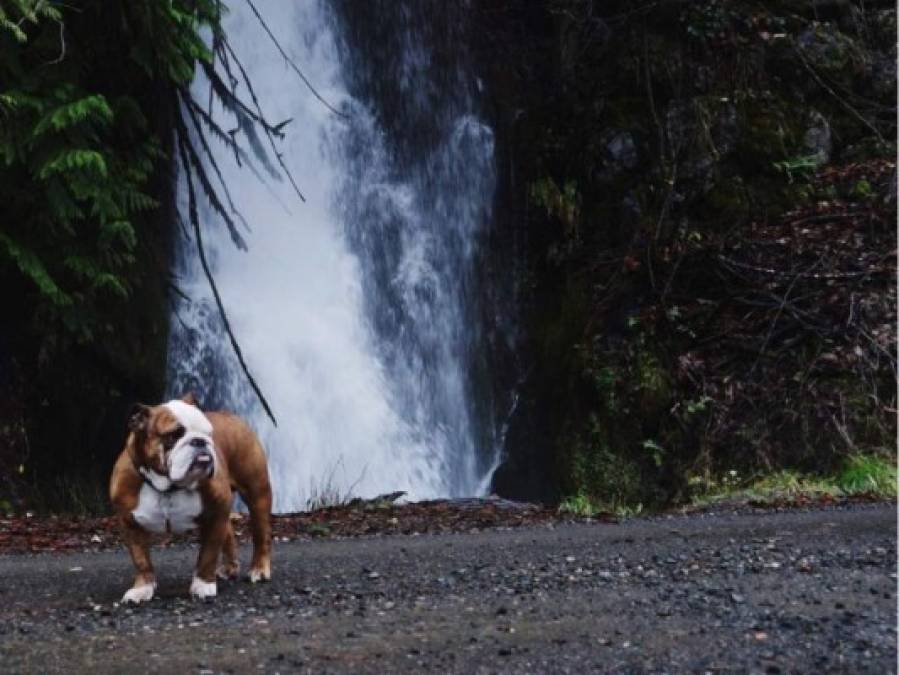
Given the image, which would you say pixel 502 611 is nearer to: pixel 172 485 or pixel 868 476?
pixel 172 485

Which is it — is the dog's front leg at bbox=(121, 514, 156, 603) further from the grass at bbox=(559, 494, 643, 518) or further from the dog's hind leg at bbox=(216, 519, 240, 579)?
the grass at bbox=(559, 494, 643, 518)

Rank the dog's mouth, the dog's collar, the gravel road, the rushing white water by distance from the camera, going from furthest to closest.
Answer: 1. the rushing white water
2. the dog's collar
3. the dog's mouth
4. the gravel road

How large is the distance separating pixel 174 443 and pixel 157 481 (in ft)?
0.82

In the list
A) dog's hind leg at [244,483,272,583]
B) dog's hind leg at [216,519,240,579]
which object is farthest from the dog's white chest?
dog's hind leg at [216,519,240,579]

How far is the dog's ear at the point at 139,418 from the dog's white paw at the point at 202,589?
871 millimetres

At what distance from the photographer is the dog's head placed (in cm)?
559

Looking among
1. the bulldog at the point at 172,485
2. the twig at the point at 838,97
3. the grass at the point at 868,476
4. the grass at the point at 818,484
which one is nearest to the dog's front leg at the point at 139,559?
the bulldog at the point at 172,485

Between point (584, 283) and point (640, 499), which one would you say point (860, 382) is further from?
point (584, 283)

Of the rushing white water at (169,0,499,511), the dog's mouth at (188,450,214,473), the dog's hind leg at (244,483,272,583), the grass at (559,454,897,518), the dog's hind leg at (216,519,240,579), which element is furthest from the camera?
the rushing white water at (169,0,499,511)

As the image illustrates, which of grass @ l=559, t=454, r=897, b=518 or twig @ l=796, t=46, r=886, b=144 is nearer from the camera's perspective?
grass @ l=559, t=454, r=897, b=518

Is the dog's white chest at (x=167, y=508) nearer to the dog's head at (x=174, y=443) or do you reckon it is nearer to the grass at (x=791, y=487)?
the dog's head at (x=174, y=443)

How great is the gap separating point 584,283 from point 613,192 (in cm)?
138

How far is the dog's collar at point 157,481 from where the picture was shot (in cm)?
573

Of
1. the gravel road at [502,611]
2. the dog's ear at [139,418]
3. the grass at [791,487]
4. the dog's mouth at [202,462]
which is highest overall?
the grass at [791,487]
